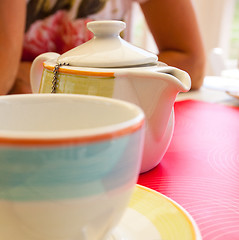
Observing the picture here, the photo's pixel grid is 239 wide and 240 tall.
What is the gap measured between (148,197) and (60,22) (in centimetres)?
98

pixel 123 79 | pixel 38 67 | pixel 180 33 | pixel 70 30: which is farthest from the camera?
pixel 70 30

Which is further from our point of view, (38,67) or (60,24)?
(60,24)

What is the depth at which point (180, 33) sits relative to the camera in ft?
3.17

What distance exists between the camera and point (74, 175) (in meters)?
0.17

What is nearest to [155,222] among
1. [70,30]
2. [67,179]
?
[67,179]

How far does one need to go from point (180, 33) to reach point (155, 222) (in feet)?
2.63

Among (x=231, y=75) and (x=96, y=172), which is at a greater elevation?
(x=96, y=172)

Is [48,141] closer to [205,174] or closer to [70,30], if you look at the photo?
[205,174]

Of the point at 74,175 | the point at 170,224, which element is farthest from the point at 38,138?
the point at 170,224

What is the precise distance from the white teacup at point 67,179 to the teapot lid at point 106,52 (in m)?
0.16

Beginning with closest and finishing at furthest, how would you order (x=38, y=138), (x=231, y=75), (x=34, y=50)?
1. (x=38, y=138)
2. (x=231, y=75)
3. (x=34, y=50)

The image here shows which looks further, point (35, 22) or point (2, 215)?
point (35, 22)

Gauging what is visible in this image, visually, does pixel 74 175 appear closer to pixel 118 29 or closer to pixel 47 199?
pixel 47 199

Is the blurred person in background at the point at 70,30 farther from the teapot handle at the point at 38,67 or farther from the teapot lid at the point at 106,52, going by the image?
the teapot lid at the point at 106,52
